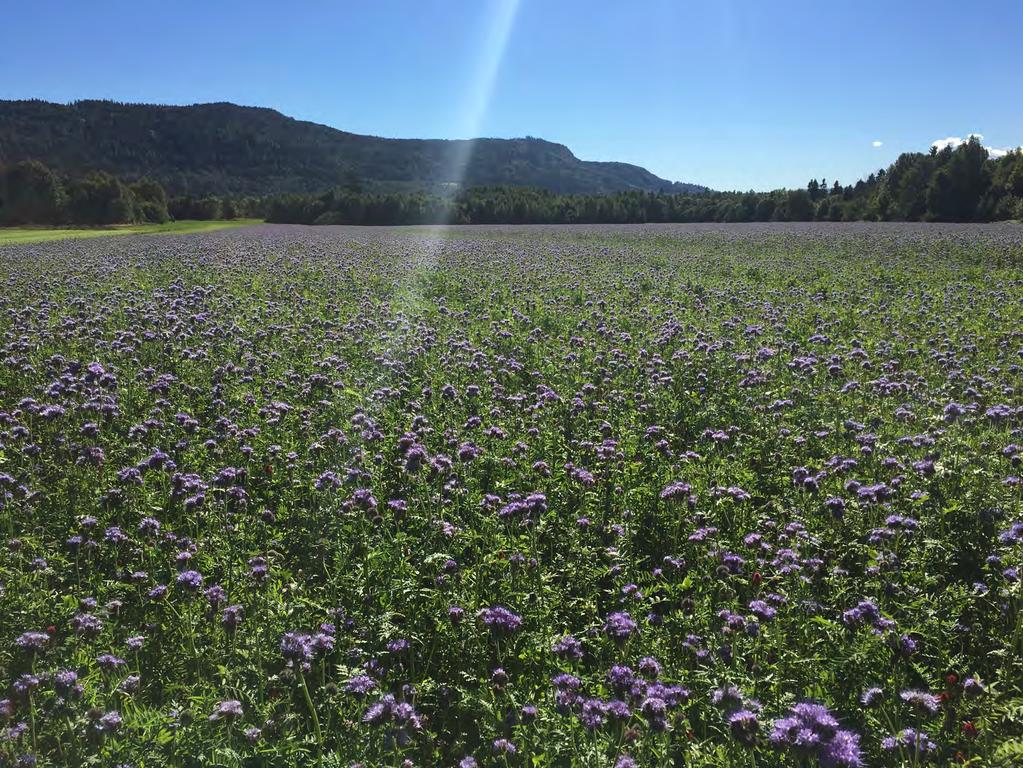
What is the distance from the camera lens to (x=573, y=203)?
218 ft

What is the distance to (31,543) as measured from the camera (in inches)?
175

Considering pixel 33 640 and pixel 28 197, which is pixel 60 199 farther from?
pixel 33 640

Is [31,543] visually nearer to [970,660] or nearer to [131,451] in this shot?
[131,451]

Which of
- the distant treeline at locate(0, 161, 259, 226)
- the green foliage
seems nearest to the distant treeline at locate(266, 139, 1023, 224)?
the distant treeline at locate(0, 161, 259, 226)

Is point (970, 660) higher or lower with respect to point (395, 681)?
higher

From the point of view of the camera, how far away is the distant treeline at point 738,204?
181ft

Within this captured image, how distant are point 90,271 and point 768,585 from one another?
19.2m

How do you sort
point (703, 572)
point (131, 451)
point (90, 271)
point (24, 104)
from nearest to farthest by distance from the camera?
1. point (703, 572)
2. point (131, 451)
3. point (90, 271)
4. point (24, 104)

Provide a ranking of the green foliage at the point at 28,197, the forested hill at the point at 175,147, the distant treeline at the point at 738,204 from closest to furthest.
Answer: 1. the distant treeline at the point at 738,204
2. the green foliage at the point at 28,197
3. the forested hill at the point at 175,147

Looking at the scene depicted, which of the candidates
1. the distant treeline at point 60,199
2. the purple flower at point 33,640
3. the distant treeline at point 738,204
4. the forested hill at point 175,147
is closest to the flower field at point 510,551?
the purple flower at point 33,640

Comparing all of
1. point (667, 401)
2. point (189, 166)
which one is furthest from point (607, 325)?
point (189, 166)

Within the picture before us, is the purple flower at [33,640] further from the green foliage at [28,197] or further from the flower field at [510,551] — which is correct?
the green foliage at [28,197]

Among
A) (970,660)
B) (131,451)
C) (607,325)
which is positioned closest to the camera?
(970,660)

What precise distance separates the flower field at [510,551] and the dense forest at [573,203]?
5631 cm
